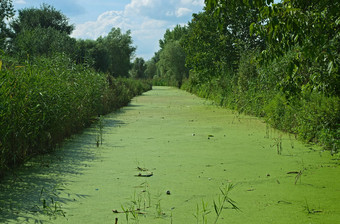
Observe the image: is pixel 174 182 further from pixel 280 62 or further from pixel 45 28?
pixel 45 28

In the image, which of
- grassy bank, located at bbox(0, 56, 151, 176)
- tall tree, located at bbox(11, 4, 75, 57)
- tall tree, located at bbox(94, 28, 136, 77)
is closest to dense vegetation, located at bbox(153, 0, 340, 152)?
grassy bank, located at bbox(0, 56, 151, 176)

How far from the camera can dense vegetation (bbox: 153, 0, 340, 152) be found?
9.17 ft

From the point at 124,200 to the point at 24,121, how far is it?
1.64 meters

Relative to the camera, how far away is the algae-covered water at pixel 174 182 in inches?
95.5

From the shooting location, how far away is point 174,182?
3.19m

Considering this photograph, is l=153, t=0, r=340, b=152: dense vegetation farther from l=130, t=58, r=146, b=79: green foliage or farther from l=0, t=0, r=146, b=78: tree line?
l=130, t=58, r=146, b=79: green foliage

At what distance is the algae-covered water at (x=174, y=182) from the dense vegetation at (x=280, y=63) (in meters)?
0.46

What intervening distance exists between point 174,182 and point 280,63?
153 inches

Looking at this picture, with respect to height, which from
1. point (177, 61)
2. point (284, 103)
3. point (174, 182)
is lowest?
point (174, 182)

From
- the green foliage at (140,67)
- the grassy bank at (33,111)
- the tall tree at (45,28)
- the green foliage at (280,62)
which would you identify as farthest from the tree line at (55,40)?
the green foliage at (140,67)

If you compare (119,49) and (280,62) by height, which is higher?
(119,49)

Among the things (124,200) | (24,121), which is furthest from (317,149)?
(24,121)

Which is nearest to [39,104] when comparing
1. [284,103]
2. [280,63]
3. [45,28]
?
[284,103]

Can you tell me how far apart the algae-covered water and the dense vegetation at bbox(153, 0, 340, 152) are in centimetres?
46
